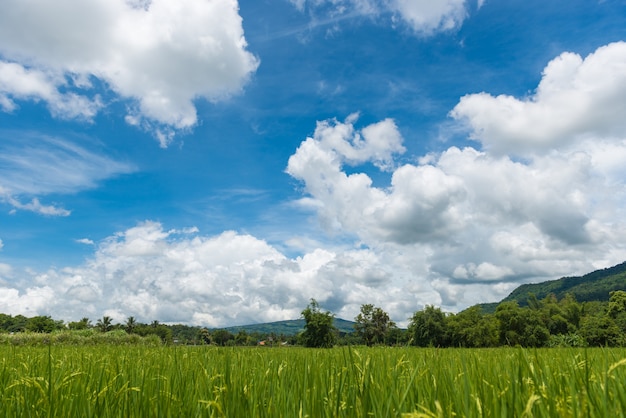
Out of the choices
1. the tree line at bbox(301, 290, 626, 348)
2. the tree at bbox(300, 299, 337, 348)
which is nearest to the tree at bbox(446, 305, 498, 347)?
the tree line at bbox(301, 290, 626, 348)

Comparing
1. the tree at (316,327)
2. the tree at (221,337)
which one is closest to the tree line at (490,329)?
the tree at (316,327)

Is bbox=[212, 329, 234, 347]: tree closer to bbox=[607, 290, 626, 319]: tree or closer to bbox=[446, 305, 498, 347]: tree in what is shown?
bbox=[446, 305, 498, 347]: tree

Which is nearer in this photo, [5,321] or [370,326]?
[370,326]

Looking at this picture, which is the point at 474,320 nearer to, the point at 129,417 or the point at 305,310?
the point at 305,310

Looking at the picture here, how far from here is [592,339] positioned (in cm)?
6212

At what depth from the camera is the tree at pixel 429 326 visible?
64625 millimetres

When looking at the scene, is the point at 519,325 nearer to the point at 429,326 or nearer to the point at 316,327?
the point at 429,326

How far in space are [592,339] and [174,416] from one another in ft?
256

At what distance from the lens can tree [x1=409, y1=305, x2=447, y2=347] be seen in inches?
2544

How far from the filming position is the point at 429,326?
65.6 meters

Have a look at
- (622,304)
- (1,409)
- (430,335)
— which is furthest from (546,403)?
(622,304)

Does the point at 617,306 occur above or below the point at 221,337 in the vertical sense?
below

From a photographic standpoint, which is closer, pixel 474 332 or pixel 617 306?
pixel 474 332

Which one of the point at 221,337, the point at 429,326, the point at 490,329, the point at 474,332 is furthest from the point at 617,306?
the point at 221,337
